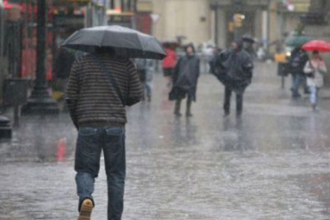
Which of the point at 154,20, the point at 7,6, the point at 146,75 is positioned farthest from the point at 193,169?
the point at 154,20

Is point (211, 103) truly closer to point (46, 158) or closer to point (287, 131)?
point (287, 131)

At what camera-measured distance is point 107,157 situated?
34.6ft

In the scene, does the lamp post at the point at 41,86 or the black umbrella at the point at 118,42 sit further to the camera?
the lamp post at the point at 41,86

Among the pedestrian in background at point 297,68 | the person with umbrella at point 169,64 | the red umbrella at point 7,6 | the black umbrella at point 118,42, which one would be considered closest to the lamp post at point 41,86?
the red umbrella at point 7,6

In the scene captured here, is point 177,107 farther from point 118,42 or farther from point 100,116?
point 100,116

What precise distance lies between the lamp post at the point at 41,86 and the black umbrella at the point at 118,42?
15390 millimetres

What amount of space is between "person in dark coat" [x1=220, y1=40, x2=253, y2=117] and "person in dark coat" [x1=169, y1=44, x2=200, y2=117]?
1.03 m

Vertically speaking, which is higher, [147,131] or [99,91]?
[99,91]

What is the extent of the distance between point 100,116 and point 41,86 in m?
16.4

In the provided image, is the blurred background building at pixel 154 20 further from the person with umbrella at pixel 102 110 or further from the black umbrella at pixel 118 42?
the person with umbrella at pixel 102 110

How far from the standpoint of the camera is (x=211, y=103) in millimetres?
32219

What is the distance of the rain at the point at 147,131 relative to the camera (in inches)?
417

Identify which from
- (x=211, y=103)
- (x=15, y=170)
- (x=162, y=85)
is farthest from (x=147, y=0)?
(x=15, y=170)

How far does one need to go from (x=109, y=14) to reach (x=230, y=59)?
14725mm
